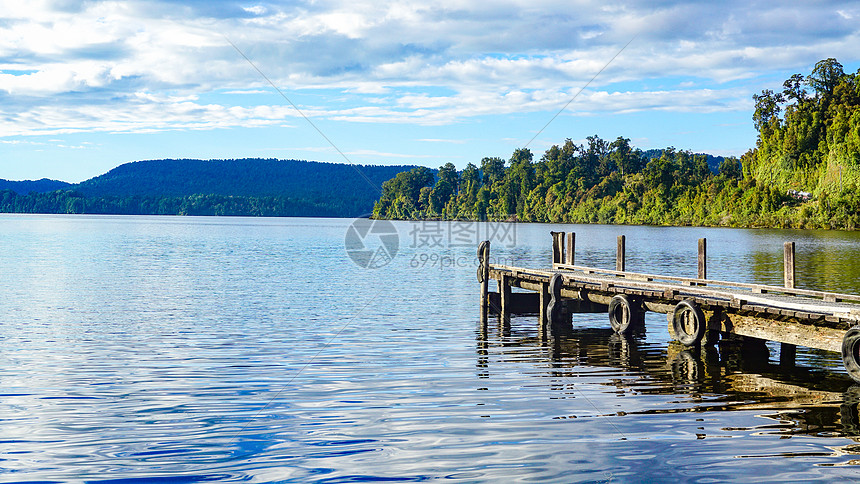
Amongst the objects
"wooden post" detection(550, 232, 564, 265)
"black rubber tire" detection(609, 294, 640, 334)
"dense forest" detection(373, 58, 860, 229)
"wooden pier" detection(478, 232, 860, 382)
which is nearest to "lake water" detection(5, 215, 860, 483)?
"black rubber tire" detection(609, 294, 640, 334)

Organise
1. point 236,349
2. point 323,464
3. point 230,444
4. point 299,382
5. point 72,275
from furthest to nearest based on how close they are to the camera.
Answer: point 72,275 < point 236,349 < point 299,382 < point 230,444 < point 323,464

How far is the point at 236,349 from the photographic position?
19.8m

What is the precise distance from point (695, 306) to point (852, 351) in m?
4.71

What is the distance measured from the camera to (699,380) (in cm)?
1611

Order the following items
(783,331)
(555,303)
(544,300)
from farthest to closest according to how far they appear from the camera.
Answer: (544,300)
(555,303)
(783,331)

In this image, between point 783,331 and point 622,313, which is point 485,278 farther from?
point 783,331

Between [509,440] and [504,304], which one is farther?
[504,304]

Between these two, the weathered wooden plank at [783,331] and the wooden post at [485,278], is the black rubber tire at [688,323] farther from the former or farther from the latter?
the wooden post at [485,278]

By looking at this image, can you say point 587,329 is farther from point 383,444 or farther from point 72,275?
point 72,275

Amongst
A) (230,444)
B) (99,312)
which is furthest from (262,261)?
(230,444)

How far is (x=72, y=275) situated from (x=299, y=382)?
33077 millimetres

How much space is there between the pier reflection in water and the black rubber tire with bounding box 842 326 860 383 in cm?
51

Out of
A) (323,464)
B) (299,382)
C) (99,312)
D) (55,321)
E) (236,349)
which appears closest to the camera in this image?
(323,464)

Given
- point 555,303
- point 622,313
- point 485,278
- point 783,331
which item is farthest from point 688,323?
point 485,278
